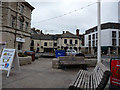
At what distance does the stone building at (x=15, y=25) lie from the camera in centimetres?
1645

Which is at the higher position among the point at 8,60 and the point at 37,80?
the point at 8,60

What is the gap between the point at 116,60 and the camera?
12.6 ft

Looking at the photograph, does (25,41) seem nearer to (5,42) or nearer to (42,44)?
(5,42)

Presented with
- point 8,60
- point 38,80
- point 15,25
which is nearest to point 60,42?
point 15,25

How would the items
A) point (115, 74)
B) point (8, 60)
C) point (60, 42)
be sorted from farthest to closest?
point (60, 42)
point (8, 60)
point (115, 74)

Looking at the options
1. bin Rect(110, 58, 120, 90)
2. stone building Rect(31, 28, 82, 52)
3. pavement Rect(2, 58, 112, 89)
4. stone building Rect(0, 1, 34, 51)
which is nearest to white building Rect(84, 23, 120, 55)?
stone building Rect(31, 28, 82, 52)

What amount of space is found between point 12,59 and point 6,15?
43.7 ft

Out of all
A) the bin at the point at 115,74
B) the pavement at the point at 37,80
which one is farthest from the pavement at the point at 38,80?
the bin at the point at 115,74

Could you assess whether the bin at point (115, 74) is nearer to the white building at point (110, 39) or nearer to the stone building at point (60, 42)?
the stone building at point (60, 42)

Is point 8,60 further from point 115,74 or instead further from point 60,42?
point 60,42

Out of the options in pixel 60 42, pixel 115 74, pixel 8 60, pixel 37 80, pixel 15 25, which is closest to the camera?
pixel 115 74

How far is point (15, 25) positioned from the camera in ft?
61.4

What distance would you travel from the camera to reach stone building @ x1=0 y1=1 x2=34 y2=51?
1645 centimetres

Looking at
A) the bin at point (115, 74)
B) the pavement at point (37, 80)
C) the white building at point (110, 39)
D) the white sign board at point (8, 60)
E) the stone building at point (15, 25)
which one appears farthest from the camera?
the white building at point (110, 39)
